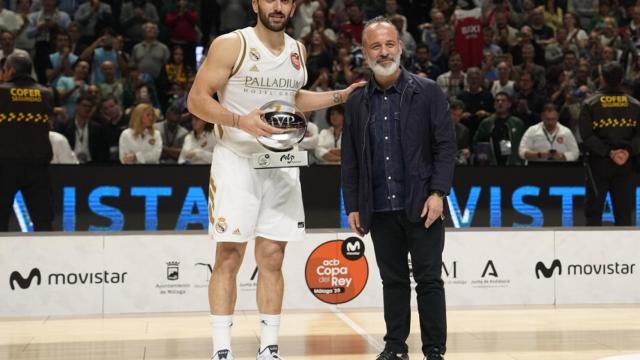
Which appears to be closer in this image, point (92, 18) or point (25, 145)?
point (25, 145)

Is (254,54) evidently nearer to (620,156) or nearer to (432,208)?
(432,208)

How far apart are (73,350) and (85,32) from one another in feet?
30.7

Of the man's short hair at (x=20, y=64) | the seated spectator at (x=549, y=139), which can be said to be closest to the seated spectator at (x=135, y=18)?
the man's short hair at (x=20, y=64)

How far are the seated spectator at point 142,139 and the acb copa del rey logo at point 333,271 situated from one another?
320 centimetres

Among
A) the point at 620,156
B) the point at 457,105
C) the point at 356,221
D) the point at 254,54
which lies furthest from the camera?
the point at 457,105

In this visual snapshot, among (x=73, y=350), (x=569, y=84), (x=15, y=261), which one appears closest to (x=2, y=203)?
(x=15, y=261)

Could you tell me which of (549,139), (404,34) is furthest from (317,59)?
(549,139)

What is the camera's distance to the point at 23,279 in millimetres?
8531

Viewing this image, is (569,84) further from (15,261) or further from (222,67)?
(222,67)

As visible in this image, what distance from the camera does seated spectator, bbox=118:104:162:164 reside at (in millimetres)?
11336

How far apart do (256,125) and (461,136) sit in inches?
278

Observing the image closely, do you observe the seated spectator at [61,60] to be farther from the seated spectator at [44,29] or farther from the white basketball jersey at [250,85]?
the white basketball jersey at [250,85]

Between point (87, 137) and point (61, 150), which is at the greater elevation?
point (87, 137)

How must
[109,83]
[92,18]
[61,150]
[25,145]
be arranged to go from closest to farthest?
1. [25,145]
2. [61,150]
3. [109,83]
4. [92,18]
